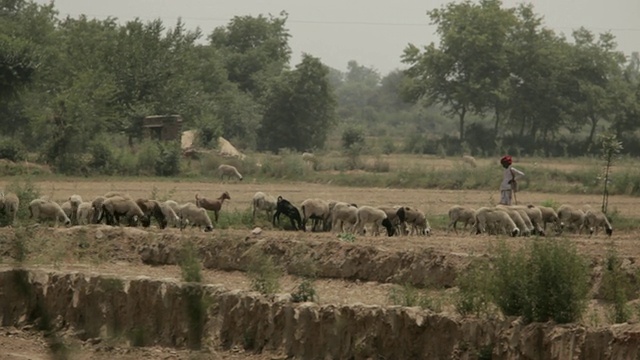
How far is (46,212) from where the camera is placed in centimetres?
2592

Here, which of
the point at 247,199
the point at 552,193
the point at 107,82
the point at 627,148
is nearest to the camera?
the point at 247,199

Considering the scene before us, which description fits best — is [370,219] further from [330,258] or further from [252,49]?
[252,49]

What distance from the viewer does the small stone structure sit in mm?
48406

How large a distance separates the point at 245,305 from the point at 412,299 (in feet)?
8.04

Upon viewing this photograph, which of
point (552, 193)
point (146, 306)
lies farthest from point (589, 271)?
point (552, 193)

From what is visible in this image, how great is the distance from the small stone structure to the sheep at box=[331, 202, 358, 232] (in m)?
22.2

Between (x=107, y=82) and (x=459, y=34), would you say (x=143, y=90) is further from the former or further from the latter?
(x=459, y=34)

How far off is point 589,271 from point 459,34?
52.1m

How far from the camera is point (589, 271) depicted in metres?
19.6

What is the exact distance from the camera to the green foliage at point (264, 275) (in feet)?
64.7

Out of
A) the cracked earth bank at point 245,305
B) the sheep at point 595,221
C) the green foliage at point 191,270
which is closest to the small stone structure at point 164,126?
the sheep at point 595,221

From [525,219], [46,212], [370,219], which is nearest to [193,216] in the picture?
[46,212]

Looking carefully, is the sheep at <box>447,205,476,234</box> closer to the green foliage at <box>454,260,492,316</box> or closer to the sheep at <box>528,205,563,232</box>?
the sheep at <box>528,205,563,232</box>

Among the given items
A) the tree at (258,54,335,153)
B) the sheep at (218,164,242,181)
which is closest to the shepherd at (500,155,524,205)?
the sheep at (218,164,242,181)
